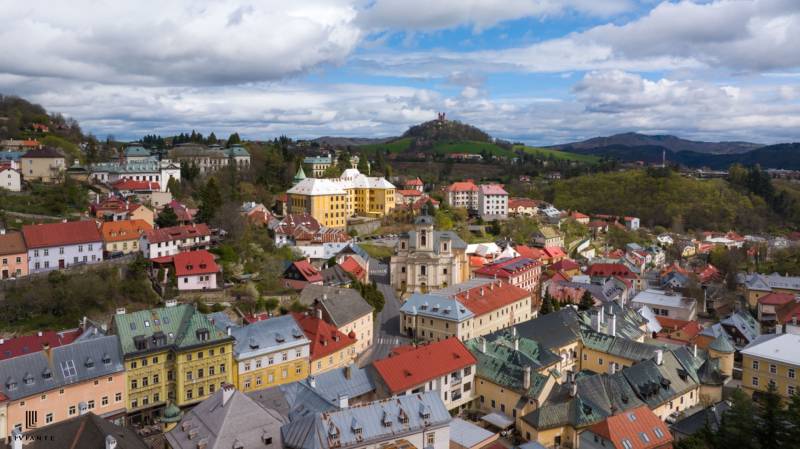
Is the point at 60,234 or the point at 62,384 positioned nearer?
the point at 62,384

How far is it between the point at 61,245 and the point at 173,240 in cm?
914

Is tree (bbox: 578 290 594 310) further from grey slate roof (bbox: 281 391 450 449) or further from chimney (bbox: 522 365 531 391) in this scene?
grey slate roof (bbox: 281 391 450 449)

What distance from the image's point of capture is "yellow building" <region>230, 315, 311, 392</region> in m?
38.1

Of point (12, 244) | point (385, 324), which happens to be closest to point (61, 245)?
point (12, 244)

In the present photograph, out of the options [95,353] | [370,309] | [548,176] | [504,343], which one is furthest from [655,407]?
[548,176]

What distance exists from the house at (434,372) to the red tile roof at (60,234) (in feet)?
95.4

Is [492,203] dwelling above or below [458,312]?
above

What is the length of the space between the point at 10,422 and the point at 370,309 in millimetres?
26432

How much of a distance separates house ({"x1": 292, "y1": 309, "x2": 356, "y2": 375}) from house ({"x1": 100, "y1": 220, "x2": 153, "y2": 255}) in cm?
1945

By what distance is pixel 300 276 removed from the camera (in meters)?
55.1

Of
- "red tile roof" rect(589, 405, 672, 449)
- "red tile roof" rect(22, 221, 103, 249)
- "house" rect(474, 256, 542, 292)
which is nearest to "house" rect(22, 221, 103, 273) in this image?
"red tile roof" rect(22, 221, 103, 249)

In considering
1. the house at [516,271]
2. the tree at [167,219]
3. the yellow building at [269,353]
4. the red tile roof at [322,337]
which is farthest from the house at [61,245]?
the house at [516,271]

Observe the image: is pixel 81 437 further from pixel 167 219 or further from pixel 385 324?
pixel 167 219

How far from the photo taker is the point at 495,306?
181 ft
